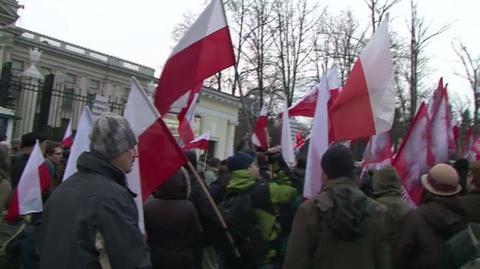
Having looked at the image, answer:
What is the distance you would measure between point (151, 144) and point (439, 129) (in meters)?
3.39

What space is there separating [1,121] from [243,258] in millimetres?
9669

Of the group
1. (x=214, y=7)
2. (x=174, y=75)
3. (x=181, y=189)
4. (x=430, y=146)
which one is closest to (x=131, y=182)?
(x=181, y=189)

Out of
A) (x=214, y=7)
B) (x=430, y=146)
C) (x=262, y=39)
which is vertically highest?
(x=262, y=39)

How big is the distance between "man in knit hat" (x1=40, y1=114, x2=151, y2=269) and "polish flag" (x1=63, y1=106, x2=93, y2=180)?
1824 millimetres

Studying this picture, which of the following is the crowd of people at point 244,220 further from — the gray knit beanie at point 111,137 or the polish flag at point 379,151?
the polish flag at point 379,151

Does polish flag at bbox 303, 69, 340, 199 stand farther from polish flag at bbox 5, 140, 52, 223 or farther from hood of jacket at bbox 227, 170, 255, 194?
polish flag at bbox 5, 140, 52, 223

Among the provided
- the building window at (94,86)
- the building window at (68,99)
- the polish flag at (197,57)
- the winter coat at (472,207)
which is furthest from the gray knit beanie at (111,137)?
the building window at (94,86)

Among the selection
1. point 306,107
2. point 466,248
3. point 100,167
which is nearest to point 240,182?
point 466,248

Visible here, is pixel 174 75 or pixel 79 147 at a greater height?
pixel 174 75

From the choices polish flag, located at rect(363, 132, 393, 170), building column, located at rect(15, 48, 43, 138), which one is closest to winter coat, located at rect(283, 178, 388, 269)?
polish flag, located at rect(363, 132, 393, 170)

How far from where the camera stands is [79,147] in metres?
5.05

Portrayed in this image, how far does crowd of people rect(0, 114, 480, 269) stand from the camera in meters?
2.80

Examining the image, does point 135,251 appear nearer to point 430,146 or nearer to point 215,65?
point 215,65

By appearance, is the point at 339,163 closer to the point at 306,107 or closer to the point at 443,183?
the point at 443,183
